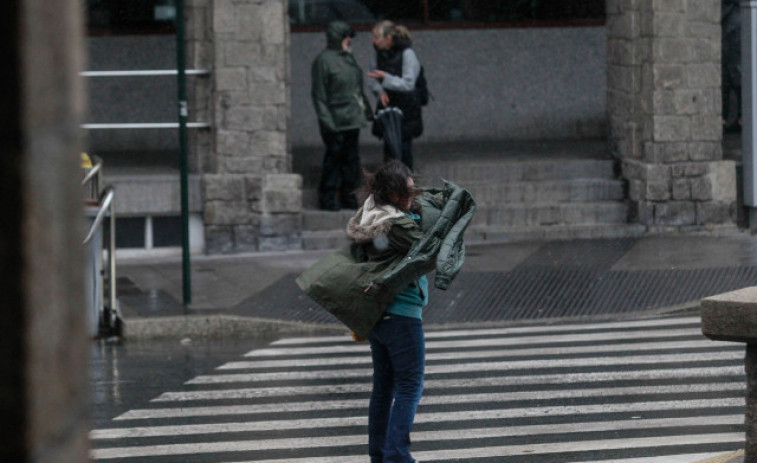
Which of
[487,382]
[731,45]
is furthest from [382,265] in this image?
[731,45]

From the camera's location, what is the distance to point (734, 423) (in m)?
7.56

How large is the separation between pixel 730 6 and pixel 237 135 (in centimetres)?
697

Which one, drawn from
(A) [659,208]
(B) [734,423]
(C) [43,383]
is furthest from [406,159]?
(C) [43,383]

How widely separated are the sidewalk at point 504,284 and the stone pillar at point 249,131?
1.08 ft

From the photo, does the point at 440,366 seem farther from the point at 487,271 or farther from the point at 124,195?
the point at 124,195

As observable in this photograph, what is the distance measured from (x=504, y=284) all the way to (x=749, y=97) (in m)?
4.35

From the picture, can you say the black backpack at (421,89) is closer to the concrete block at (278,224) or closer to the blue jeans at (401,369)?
the concrete block at (278,224)

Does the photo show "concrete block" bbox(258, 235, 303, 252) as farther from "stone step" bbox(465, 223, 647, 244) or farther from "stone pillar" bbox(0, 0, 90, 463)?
"stone pillar" bbox(0, 0, 90, 463)

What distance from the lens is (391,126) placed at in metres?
14.4

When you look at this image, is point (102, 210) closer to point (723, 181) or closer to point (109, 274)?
point (109, 274)

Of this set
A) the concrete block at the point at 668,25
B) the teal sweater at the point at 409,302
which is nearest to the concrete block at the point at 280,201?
the concrete block at the point at 668,25

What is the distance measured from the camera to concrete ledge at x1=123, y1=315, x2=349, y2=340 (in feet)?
36.8

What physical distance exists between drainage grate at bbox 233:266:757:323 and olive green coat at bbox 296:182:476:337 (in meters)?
4.94

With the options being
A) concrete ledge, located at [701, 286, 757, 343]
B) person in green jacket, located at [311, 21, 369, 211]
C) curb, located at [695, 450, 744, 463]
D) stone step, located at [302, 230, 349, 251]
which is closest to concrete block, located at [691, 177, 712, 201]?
person in green jacket, located at [311, 21, 369, 211]
